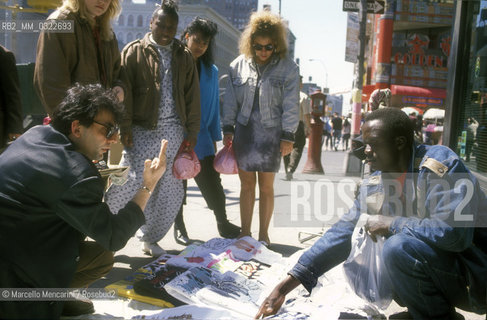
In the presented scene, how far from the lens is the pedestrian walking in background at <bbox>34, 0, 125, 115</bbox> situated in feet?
9.54

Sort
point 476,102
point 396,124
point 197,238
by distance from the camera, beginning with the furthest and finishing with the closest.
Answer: point 476,102 → point 197,238 → point 396,124

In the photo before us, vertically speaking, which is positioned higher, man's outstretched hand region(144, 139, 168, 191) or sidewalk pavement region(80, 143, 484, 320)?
man's outstretched hand region(144, 139, 168, 191)

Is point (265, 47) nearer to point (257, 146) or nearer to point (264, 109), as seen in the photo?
point (264, 109)

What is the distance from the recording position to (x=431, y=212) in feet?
6.93

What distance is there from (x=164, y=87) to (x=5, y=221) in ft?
6.53

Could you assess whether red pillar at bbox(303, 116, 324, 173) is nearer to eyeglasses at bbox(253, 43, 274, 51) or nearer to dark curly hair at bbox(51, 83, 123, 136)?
eyeglasses at bbox(253, 43, 274, 51)

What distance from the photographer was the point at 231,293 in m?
2.71

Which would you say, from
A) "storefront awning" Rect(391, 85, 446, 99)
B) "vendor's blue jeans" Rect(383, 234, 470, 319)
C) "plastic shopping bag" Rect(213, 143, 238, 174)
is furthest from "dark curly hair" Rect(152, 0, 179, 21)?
"storefront awning" Rect(391, 85, 446, 99)

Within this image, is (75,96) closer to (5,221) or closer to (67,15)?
(5,221)

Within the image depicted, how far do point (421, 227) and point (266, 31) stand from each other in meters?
2.37

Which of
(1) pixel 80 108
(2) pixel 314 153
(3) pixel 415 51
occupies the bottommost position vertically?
(2) pixel 314 153

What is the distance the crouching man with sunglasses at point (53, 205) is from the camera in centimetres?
185

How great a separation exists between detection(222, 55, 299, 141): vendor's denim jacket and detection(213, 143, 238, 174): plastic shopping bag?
11.1 inches

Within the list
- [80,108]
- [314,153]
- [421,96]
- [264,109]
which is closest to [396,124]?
[80,108]
